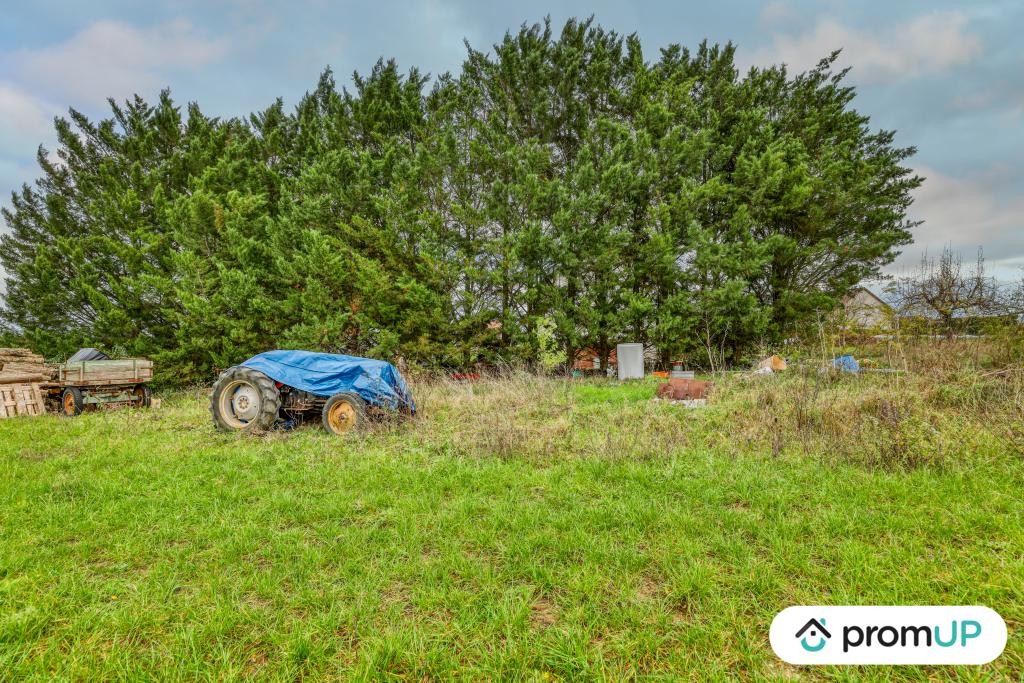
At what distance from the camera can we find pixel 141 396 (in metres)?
11.1

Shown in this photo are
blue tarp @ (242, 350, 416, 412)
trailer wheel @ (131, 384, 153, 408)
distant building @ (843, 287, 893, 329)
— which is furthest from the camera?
trailer wheel @ (131, 384, 153, 408)

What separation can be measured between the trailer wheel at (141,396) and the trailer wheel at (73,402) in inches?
46.1

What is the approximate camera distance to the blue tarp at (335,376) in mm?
7094

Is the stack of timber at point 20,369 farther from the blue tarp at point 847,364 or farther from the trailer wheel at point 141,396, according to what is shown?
the blue tarp at point 847,364

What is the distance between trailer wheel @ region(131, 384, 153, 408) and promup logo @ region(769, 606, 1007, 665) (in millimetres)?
14000

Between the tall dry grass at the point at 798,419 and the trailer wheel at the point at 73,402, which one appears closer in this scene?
the tall dry grass at the point at 798,419

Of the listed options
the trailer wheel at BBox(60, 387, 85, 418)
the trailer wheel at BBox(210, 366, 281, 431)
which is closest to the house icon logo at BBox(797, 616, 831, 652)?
the trailer wheel at BBox(210, 366, 281, 431)

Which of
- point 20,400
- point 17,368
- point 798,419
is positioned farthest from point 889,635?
point 17,368

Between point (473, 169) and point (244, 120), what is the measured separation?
12.4m

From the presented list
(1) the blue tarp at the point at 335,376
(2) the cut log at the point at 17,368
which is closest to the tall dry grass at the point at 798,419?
(1) the blue tarp at the point at 335,376

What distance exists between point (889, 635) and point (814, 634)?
14.1 inches

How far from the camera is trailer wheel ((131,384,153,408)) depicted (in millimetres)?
11050

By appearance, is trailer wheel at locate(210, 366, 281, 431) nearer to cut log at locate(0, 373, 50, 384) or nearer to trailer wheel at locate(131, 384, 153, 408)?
trailer wheel at locate(131, 384, 153, 408)

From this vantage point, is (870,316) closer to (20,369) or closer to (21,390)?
(21,390)
